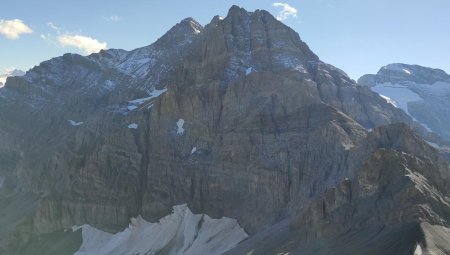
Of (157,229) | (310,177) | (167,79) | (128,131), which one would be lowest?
(157,229)

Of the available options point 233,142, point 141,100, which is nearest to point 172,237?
point 233,142

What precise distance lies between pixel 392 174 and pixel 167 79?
358 feet

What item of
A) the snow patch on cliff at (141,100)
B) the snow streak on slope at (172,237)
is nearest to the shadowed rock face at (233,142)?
the snow streak on slope at (172,237)

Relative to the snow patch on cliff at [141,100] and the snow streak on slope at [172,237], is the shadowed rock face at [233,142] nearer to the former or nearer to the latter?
the snow streak on slope at [172,237]

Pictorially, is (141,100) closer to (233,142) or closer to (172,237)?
(233,142)

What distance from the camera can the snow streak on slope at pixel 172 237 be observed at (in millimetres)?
108375

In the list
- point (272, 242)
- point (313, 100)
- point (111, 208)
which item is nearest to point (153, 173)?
point (111, 208)

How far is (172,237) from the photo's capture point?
11906 centimetres

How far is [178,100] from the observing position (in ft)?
465

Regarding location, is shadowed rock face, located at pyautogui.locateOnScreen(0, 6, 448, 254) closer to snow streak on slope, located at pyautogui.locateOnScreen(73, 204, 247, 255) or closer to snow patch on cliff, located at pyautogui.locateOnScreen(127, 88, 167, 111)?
snow streak on slope, located at pyautogui.locateOnScreen(73, 204, 247, 255)

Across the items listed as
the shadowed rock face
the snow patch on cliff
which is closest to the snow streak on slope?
the shadowed rock face

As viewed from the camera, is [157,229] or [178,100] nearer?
[157,229]

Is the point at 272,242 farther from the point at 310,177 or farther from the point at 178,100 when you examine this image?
the point at 178,100

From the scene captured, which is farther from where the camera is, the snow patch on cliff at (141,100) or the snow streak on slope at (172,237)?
the snow patch on cliff at (141,100)
